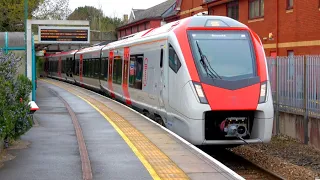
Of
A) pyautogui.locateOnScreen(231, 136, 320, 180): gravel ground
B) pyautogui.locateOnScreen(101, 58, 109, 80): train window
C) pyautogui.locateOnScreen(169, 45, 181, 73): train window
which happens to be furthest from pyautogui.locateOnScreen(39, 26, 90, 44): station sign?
pyautogui.locateOnScreen(169, 45, 181, 73): train window

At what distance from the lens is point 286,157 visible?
40.9 feet

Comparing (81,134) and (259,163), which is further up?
(81,134)

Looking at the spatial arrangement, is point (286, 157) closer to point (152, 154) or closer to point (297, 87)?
point (297, 87)

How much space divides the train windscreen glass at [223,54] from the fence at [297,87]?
3181 mm

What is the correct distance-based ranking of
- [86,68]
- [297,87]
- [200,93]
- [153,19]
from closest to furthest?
[200,93] → [297,87] → [86,68] → [153,19]

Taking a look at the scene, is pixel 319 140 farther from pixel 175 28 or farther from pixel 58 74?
pixel 58 74

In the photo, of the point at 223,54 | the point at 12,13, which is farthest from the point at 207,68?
the point at 12,13

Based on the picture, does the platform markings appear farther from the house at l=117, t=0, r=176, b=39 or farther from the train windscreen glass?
the house at l=117, t=0, r=176, b=39

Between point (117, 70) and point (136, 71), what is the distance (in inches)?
175

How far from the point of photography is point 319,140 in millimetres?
12742

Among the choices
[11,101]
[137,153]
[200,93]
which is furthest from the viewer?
[200,93]

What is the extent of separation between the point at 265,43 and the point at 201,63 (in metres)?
14.6

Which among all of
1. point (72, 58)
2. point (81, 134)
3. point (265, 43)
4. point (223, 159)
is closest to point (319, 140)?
point (223, 159)

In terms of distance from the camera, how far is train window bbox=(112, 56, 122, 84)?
64.5 feet
